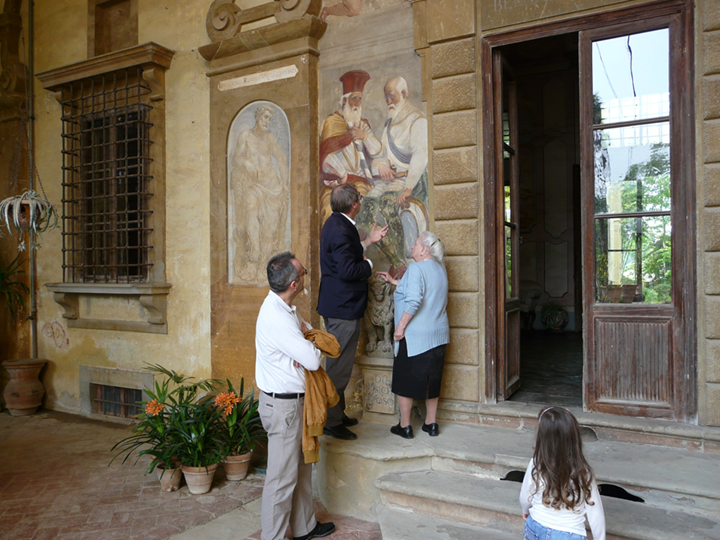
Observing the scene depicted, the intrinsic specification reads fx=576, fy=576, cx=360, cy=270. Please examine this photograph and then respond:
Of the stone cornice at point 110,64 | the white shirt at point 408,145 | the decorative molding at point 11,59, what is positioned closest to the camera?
the white shirt at point 408,145

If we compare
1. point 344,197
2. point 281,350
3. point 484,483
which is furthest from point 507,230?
point 281,350

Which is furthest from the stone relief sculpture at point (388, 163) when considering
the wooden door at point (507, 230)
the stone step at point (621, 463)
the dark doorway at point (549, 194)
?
the dark doorway at point (549, 194)

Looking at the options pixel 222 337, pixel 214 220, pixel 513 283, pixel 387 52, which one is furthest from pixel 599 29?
pixel 222 337

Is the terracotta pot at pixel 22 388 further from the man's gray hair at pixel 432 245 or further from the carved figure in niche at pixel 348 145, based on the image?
the man's gray hair at pixel 432 245

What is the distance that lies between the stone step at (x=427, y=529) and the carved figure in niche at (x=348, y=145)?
2893 millimetres

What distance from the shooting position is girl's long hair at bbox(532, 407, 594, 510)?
2480 mm

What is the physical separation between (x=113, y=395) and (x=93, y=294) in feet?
4.38

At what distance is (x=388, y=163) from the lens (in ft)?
17.4

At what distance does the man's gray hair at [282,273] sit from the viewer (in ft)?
11.3

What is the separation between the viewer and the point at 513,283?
5.48m

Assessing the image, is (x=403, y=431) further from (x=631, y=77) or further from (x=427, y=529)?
(x=631, y=77)

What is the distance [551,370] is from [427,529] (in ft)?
11.6

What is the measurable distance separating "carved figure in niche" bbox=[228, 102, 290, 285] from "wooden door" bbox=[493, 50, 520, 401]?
2.17 m

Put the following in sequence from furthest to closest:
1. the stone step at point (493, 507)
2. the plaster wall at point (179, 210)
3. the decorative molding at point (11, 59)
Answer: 1. the decorative molding at point (11, 59)
2. the plaster wall at point (179, 210)
3. the stone step at point (493, 507)
